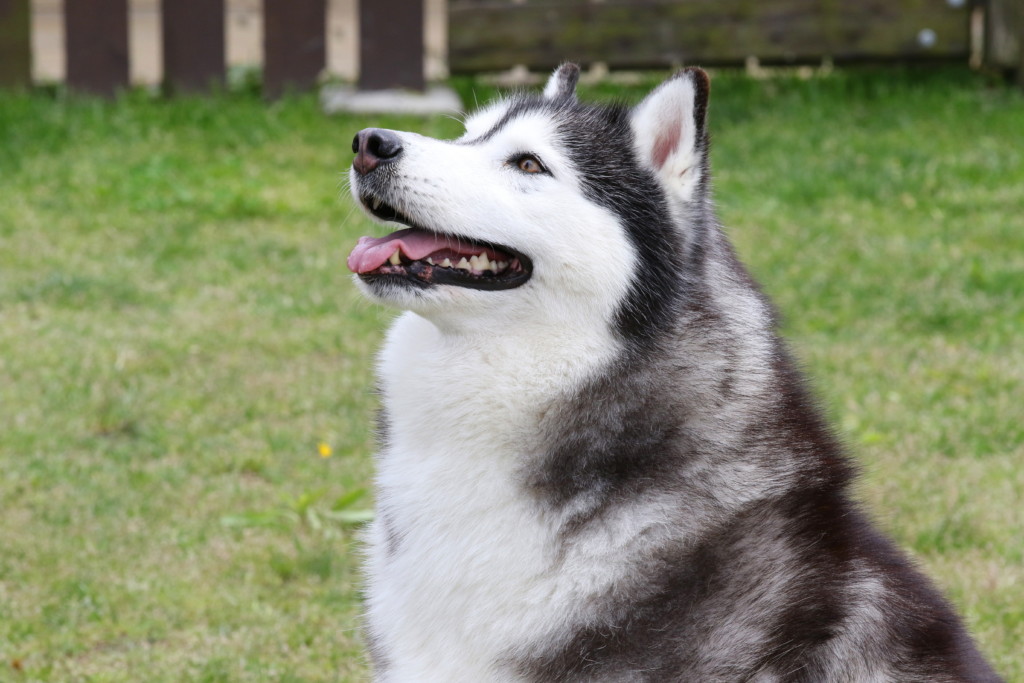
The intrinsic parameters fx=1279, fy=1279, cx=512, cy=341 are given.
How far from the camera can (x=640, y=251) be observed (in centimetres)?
309

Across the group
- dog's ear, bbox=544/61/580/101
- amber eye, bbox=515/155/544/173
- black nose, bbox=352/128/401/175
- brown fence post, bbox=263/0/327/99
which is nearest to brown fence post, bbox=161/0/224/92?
brown fence post, bbox=263/0/327/99

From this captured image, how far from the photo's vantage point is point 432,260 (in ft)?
10.3

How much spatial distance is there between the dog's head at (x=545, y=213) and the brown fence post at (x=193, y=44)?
25.0 feet

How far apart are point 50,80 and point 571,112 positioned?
27.8ft

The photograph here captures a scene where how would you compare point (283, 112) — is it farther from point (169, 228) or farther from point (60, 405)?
point (60, 405)

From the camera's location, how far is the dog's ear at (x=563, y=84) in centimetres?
346

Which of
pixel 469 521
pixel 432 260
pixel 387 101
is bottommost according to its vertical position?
pixel 469 521

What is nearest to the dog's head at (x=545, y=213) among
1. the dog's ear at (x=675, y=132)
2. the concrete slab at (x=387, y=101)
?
the dog's ear at (x=675, y=132)

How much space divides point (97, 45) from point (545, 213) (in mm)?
8165

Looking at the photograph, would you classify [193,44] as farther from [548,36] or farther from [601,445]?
[601,445]

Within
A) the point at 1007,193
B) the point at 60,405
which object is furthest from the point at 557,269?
the point at 1007,193

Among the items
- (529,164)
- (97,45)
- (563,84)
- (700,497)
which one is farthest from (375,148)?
(97,45)

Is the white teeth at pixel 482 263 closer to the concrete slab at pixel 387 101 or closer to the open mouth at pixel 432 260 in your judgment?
the open mouth at pixel 432 260

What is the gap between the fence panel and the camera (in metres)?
10.7
